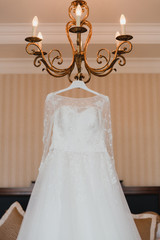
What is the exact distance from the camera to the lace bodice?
2.38 meters

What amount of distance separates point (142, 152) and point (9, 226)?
1820 mm

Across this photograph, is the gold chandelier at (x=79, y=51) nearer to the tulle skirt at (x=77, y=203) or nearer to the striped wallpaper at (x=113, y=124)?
the tulle skirt at (x=77, y=203)

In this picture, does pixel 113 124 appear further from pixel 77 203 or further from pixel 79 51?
pixel 77 203

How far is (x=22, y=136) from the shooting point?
391 cm

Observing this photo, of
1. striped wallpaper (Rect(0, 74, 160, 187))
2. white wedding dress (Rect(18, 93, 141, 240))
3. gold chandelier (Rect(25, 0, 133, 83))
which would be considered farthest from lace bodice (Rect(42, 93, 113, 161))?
striped wallpaper (Rect(0, 74, 160, 187))

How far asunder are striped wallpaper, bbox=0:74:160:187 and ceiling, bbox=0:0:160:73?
321 mm

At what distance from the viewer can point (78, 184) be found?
7.07 ft

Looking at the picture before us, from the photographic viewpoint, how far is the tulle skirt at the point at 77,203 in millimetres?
1960

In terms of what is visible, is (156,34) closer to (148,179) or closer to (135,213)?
(148,179)

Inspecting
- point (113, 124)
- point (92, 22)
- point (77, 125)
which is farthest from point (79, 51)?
point (113, 124)

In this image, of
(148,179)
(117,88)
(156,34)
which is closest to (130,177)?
(148,179)

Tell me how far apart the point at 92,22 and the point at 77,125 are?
1440 millimetres

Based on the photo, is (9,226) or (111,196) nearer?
(111,196)

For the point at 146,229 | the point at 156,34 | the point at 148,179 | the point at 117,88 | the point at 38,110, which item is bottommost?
the point at 146,229
